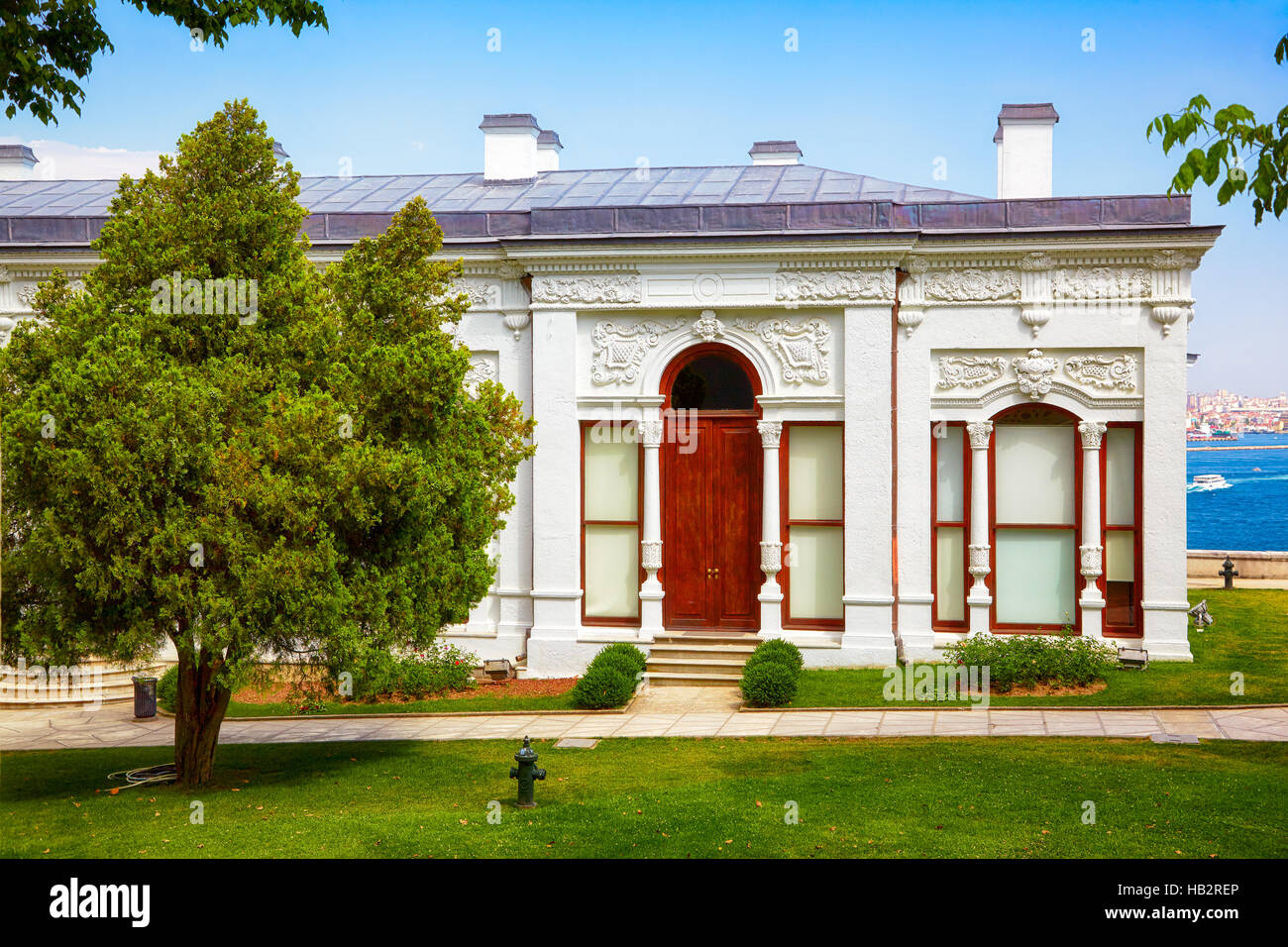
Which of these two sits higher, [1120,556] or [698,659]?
[1120,556]

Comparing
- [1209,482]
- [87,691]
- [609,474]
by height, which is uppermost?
[1209,482]

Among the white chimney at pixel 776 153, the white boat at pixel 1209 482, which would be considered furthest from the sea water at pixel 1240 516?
the white chimney at pixel 776 153

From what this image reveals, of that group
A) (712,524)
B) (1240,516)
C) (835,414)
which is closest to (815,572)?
(712,524)

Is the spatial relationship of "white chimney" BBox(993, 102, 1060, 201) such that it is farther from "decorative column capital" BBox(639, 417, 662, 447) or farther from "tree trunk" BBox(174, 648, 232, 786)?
"tree trunk" BBox(174, 648, 232, 786)

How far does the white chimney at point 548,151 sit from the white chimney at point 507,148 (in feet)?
6.13

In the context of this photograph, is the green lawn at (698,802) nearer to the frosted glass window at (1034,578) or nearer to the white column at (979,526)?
the white column at (979,526)

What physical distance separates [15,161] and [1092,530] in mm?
25689

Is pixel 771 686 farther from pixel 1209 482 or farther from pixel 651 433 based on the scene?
pixel 1209 482

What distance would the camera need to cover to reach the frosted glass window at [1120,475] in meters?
19.0

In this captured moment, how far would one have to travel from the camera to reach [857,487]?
1911 cm

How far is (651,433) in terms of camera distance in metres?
19.8

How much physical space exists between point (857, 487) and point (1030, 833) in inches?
383
